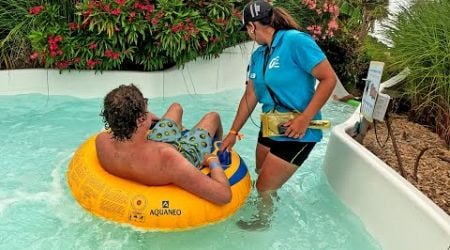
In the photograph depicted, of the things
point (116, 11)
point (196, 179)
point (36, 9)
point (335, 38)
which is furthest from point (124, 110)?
point (335, 38)

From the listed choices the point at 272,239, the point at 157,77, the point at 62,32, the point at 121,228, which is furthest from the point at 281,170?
the point at 62,32

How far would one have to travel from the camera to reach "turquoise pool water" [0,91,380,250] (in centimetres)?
300

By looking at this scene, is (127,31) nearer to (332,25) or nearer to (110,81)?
(110,81)

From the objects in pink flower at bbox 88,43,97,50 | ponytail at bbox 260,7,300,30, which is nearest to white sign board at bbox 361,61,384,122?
ponytail at bbox 260,7,300,30

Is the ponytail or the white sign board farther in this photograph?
the white sign board

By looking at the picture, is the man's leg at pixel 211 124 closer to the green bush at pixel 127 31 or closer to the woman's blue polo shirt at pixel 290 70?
the woman's blue polo shirt at pixel 290 70

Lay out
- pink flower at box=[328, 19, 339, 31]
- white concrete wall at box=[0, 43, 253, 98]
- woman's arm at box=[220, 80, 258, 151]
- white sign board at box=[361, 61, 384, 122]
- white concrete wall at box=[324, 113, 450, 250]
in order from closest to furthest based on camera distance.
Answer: white concrete wall at box=[324, 113, 450, 250] → white sign board at box=[361, 61, 384, 122] → woman's arm at box=[220, 80, 258, 151] → white concrete wall at box=[0, 43, 253, 98] → pink flower at box=[328, 19, 339, 31]

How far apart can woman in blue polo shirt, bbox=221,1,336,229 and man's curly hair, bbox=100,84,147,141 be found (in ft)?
2.61

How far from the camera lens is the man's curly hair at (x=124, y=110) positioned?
2564 mm

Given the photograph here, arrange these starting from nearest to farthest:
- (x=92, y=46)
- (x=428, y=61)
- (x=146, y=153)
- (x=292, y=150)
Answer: (x=146, y=153) < (x=292, y=150) < (x=428, y=61) < (x=92, y=46)

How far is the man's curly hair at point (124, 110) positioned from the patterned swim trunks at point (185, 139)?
14.2 inches

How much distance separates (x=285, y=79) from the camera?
2.84 m

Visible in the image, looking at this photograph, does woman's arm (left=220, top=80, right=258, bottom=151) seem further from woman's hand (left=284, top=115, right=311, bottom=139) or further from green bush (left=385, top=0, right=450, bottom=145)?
green bush (left=385, top=0, right=450, bottom=145)

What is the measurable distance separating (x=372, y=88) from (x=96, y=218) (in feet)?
6.47
